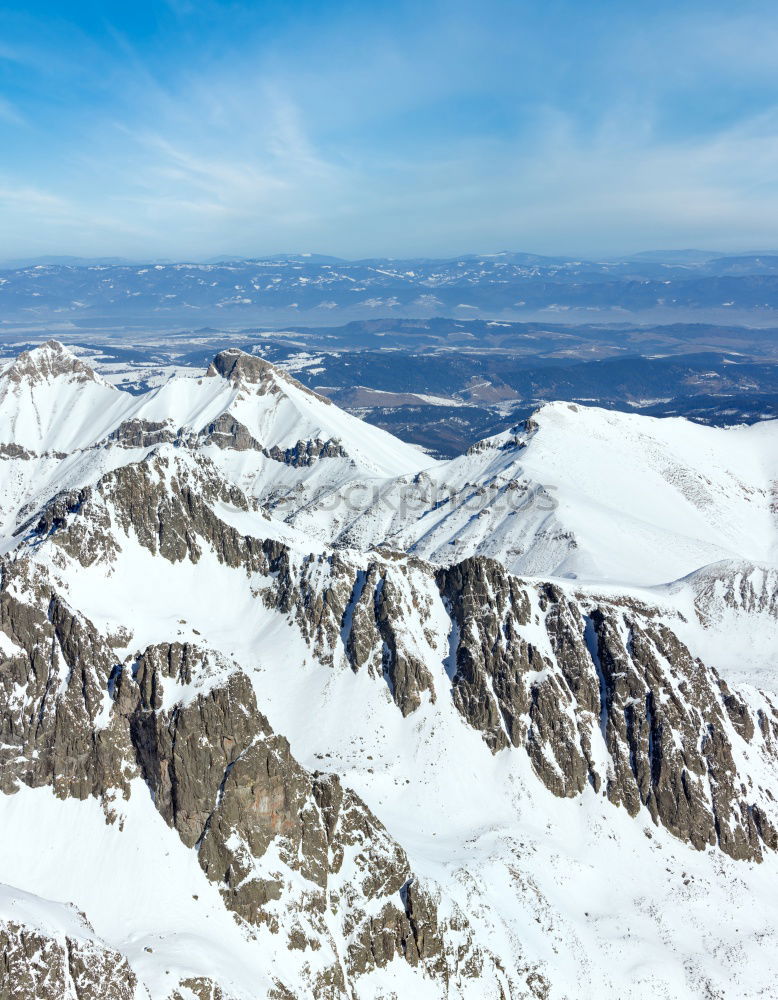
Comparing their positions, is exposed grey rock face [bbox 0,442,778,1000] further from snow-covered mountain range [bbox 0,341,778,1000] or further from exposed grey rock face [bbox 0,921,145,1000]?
exposed grey rock face [bbox 0,921,145,1000]

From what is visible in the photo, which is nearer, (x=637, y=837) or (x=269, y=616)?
(x=637, y=837)

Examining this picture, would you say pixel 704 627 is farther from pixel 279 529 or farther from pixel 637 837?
pixel 279 529

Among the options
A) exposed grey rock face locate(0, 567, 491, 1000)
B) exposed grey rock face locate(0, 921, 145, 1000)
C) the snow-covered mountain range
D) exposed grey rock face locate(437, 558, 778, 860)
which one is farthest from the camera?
exposed grey rock face locate(437, 558, 778, 860)

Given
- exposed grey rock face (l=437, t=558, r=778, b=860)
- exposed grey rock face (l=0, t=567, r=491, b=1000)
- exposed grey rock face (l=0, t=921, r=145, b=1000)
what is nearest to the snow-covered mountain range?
exposed grey rock face (l=0, t=921, r=145, b=1000)

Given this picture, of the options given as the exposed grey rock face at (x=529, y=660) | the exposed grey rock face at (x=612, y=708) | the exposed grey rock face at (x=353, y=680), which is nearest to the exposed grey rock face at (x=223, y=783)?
the exposed grey rock face at (x=353, y=680)

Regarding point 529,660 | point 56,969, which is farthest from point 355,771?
point 56,969

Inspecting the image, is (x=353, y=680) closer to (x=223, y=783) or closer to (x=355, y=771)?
(x=355, y=771)

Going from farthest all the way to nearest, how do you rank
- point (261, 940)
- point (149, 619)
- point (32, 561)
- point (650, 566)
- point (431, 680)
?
point (650, 566) < point (431, 680) < point (149, 619) < point (32, 561) < point (261, 940)

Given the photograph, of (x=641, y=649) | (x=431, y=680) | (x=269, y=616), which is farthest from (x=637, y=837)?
(x=269, y=616)
